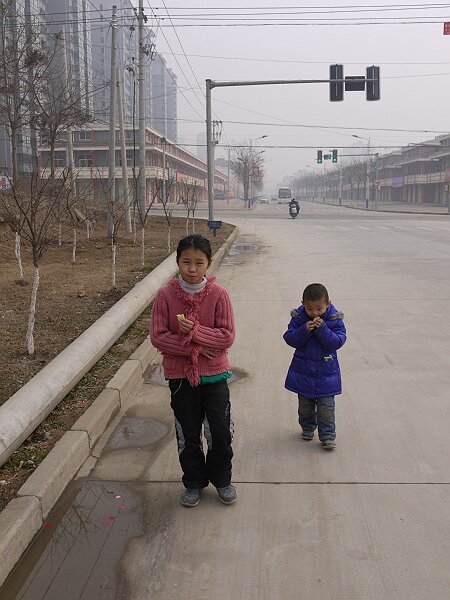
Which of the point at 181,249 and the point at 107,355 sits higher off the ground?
the point at 181,249

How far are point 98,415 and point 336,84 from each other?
17040 mm

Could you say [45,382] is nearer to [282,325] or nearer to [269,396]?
[269,396]

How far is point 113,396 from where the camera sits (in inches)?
171

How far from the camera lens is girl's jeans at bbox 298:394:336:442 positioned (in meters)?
3.67

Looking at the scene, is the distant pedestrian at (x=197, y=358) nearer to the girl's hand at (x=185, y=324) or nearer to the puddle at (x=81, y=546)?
the girl's hand at (x=185, y=324)

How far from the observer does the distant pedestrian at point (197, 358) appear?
2.87 metres

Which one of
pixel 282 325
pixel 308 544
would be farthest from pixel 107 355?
pixel 308 544

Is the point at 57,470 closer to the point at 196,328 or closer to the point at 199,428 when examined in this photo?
the point at 199,428

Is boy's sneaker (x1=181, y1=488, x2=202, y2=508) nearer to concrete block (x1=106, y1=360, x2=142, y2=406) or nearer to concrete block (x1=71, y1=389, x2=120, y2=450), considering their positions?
concrete block (x1=71, y1=389, x2=120, y2=450)

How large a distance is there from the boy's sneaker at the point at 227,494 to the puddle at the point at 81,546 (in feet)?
1.42

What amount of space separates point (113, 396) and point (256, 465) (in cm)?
137

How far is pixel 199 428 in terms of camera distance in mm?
3098

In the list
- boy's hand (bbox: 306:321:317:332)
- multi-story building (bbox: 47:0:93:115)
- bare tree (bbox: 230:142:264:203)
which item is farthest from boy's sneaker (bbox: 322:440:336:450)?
bare tree (bbox: 230:142:264:203)

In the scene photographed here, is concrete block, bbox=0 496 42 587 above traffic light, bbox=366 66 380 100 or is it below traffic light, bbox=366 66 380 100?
below
